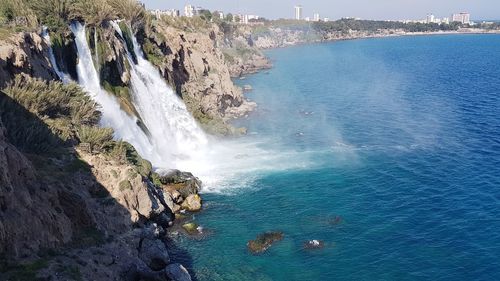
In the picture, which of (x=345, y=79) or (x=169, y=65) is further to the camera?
(x=345, y=79)

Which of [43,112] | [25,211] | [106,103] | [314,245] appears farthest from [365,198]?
[25,211]

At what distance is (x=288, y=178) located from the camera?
58188mm

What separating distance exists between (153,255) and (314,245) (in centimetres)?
1394

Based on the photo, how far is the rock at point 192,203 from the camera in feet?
162

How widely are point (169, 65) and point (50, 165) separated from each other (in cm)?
4820

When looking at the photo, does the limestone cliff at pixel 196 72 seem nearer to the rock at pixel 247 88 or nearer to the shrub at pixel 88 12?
the shrub at pixel 88 12

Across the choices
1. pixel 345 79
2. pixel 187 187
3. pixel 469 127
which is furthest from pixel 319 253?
pixel 345 79

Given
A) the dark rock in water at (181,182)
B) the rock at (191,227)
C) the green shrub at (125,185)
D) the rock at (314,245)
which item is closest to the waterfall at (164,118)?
the dark rock in water at (181,182)

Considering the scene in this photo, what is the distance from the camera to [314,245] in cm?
4197

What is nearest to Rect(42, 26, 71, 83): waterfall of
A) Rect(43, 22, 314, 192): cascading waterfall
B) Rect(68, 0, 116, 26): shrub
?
Rect(43, 22, 314, 192): cascading waterfall

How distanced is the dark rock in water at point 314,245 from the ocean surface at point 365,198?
509mm

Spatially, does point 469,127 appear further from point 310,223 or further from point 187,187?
point 187,187

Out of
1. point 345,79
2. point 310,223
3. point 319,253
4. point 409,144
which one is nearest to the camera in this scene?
point 319,253

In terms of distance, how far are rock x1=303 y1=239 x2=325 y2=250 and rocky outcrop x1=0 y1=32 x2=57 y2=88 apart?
29.0m
